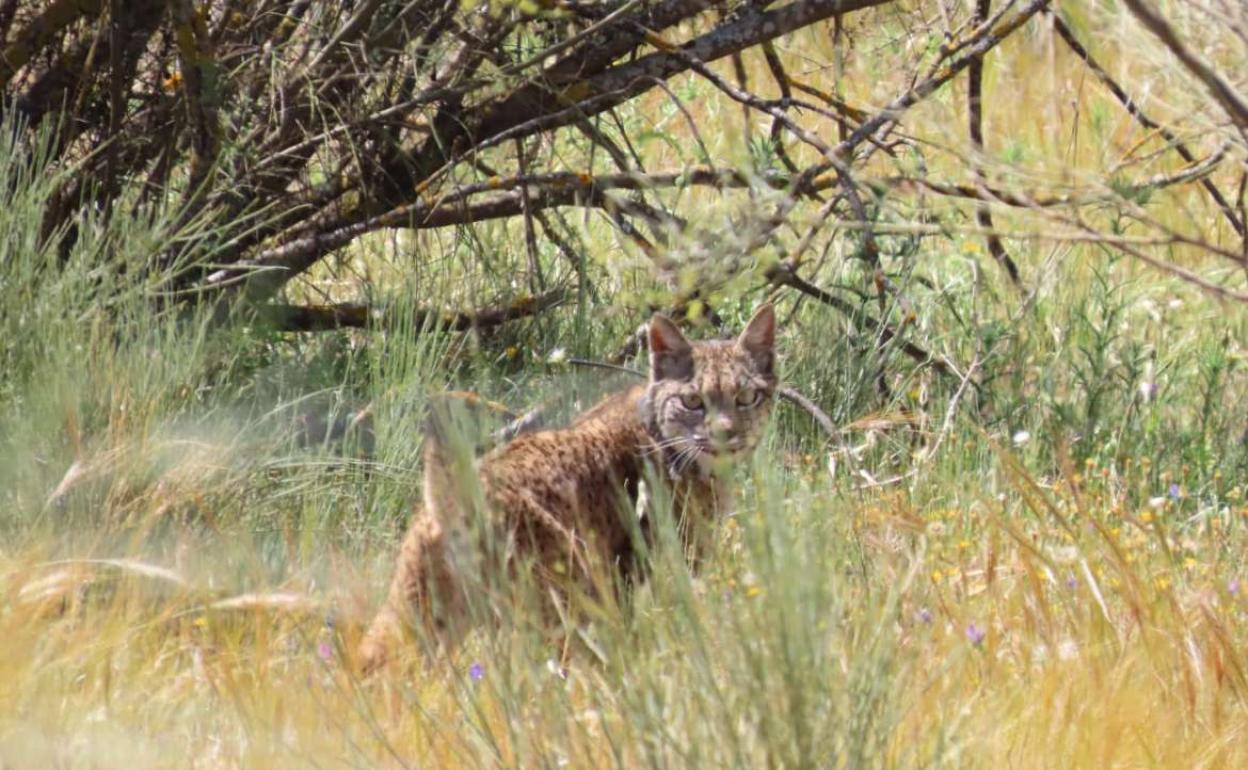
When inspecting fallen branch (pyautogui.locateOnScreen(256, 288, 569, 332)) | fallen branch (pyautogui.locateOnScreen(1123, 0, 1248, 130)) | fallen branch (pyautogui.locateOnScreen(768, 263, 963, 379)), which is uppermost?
fallen branch (pyautogui.locateOnScreen(1123, 0, 1248, 130))

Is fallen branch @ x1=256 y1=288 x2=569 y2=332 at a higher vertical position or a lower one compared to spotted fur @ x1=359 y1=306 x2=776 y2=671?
higher

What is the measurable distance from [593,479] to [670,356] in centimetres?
69

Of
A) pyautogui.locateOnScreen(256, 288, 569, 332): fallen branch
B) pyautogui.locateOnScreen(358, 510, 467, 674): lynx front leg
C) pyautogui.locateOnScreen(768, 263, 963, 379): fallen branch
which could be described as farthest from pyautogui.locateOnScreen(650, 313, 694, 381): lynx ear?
pyautogui.locateOnScreen(358, 510, 467, 674): lynx front leg

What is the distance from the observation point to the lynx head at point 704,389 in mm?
4664

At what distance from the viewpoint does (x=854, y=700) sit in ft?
7.66

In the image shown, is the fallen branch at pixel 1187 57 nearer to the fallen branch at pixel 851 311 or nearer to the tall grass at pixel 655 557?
the tall grass at pixel 655 557

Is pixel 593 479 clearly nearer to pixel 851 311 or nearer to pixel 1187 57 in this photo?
pixel 851 311

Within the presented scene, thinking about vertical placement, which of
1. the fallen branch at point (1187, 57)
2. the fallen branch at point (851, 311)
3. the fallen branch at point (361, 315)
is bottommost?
the fallen branch at point (851, 311)

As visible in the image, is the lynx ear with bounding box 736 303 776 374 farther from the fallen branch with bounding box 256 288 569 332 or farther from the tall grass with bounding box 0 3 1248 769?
the fallen branch with bounding box 256 288 569 332

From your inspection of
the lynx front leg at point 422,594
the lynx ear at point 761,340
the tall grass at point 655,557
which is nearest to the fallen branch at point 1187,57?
the tall grass at point 655,557

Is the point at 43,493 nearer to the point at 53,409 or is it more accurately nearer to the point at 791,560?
the point at 53,409

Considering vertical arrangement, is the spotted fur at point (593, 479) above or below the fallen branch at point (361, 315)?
below

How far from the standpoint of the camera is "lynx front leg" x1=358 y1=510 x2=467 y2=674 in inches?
142

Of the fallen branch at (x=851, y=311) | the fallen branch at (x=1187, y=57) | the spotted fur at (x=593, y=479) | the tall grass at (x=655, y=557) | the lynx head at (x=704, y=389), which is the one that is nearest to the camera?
the fallen branch at (x=1187, y=57)
